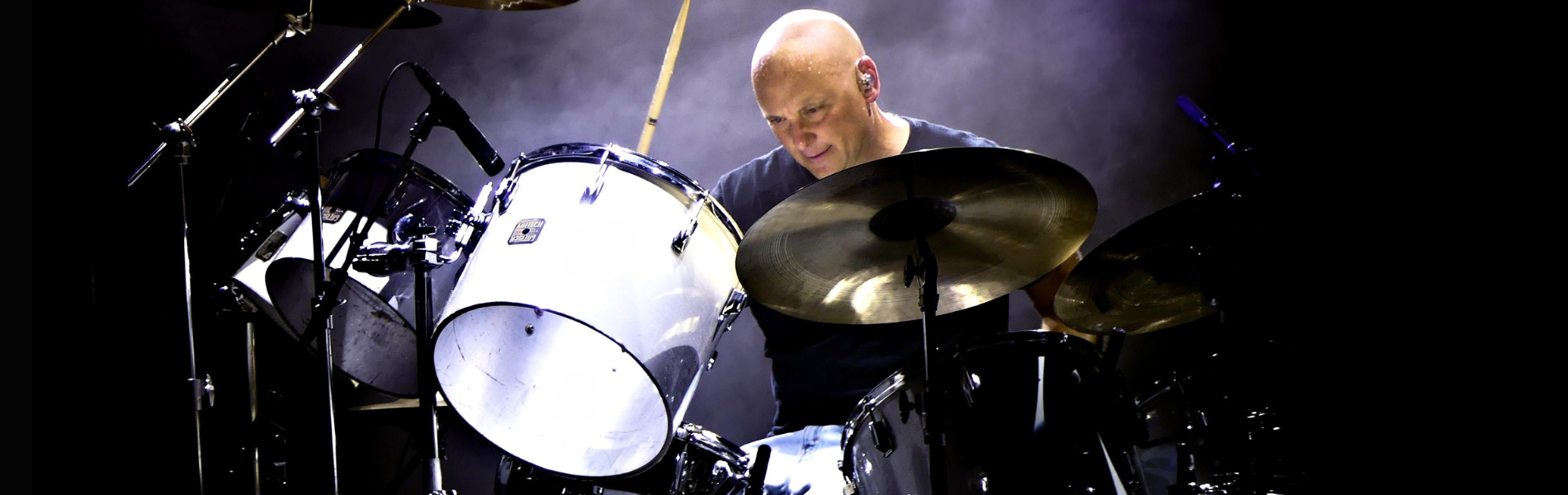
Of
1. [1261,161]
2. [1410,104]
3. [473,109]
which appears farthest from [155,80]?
[1410,104]

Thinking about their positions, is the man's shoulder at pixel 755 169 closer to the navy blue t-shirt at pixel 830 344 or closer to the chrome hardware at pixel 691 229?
the navy blue t-shirt at pixel 830 344

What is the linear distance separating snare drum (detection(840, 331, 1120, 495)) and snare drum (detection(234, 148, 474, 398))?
1099 mm

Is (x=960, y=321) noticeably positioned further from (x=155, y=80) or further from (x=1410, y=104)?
(x=155, y=80)

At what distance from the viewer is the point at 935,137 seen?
250 cm

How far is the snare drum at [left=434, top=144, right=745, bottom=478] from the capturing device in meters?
1.55

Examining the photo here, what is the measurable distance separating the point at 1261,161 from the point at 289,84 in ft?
9.73

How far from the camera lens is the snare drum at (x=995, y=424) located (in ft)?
4.85

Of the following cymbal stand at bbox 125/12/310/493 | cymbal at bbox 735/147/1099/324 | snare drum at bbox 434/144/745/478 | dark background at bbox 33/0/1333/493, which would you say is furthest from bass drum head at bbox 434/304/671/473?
dark background at bbox 33/0/1333/493

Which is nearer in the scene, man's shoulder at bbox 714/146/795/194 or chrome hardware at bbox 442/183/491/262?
chrome hardware at bbox 442/183/491/262

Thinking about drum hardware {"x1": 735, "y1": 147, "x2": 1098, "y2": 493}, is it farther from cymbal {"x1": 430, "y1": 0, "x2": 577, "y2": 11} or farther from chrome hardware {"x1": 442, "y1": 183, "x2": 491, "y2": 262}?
cymbal {"x1": 430, "y1": 0, "x2": 577, "y2": 11}

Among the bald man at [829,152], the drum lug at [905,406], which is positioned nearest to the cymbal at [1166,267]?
the bald man at [829,152]

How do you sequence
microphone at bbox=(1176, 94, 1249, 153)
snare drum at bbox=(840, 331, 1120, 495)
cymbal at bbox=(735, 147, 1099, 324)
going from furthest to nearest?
microphone at bbox=(1176, 94, 1249, 153), snare drum at bbox=(840, 331, 1120, 495), cymbal at bbox=(735, 147, 1099, 324)

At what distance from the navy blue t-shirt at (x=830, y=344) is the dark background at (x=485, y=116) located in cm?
35

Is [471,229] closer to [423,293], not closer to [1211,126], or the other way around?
[423,293]
